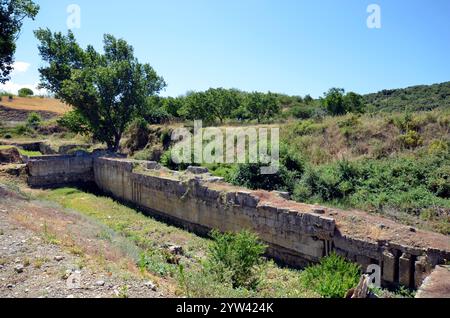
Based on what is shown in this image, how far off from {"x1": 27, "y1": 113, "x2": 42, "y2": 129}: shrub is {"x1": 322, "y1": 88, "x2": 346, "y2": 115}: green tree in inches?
1220

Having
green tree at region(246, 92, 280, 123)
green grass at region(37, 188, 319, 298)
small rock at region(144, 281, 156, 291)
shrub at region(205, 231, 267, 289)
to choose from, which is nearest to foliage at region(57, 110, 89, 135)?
green grass at region(37, 188, 319, 298)

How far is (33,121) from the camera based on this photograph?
4316cm

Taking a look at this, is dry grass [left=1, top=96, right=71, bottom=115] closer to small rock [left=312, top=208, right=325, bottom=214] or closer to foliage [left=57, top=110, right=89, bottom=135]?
foliage [left=57, top=110, right=89, bottom=135]

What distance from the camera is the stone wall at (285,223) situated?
8.50 metres

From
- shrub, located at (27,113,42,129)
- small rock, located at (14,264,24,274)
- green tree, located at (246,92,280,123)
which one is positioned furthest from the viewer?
shrub, located at (27,113,42,129)

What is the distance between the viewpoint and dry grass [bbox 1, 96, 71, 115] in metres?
48.8

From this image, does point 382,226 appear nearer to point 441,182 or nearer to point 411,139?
point 441,182

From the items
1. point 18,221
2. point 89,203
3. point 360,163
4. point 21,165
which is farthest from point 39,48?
point 360,163

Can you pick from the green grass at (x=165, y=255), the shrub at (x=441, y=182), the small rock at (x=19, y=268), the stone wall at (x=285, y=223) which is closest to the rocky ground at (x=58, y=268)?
the small rock at (x=19, y=268)

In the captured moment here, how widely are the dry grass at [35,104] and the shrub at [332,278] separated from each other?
4588 cm

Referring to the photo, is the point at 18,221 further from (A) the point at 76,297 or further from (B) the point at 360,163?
(B) the point at 360,163

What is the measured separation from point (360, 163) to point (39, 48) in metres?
20.5

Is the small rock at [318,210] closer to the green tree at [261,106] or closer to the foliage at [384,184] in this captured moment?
the foliage at [384,184]
